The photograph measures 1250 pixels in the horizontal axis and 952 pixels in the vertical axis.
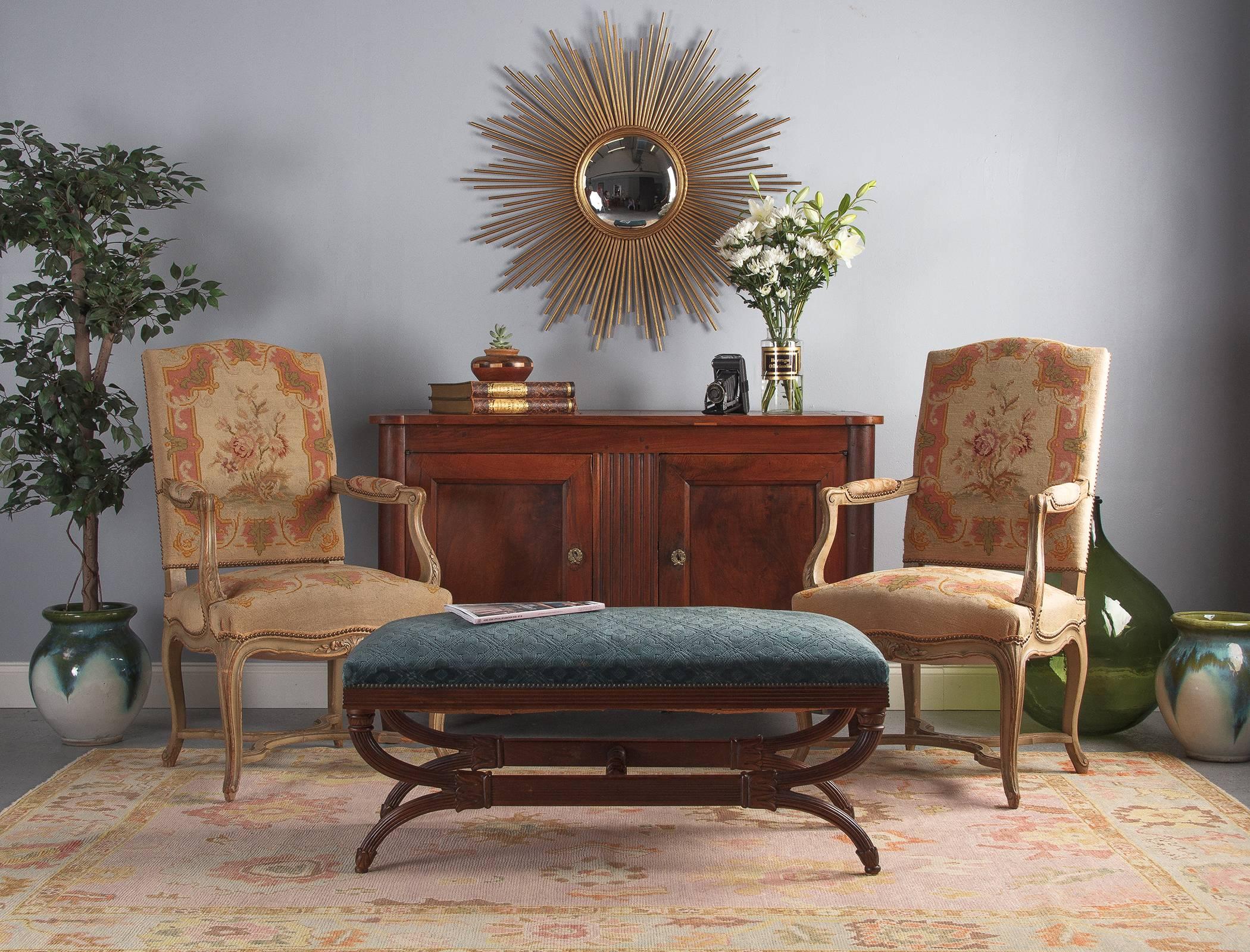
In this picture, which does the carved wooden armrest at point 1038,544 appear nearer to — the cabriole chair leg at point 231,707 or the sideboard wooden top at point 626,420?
the sideboard wooden top at point 626,420

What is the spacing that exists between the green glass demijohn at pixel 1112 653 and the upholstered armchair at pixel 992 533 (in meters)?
0.34

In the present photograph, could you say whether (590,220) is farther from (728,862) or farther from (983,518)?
(728,862)

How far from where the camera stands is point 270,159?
3709 millimetres

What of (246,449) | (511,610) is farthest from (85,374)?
(511,610)

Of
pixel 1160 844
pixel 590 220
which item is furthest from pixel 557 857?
pixel 590 220

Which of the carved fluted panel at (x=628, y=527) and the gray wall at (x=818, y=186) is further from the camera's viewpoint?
the gray wall at (x=818, y=186)

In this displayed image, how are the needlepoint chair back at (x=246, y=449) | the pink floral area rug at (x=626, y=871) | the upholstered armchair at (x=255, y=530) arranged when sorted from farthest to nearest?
the needlepoint chair back at (x=246, y=449), the upholstered armchair at (x=255, y=530), the pink floral area rug at (x=626, y=871)

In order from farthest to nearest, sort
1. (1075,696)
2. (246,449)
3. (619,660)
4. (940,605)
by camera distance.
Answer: (246,449) → (1075,696) → (940,605) → (619,660)

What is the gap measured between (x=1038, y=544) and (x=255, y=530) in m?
2.06

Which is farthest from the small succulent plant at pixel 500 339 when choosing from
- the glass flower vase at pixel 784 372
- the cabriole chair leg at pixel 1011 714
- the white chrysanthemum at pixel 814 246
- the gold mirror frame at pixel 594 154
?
the cabriole chair leg at pixel 1011 714

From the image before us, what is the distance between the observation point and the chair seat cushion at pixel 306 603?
9.14ft

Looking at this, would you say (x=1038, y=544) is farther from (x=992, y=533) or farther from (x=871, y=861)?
(x=871, y=861)

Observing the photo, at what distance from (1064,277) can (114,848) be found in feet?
10.4

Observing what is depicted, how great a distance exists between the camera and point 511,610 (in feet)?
7.88
